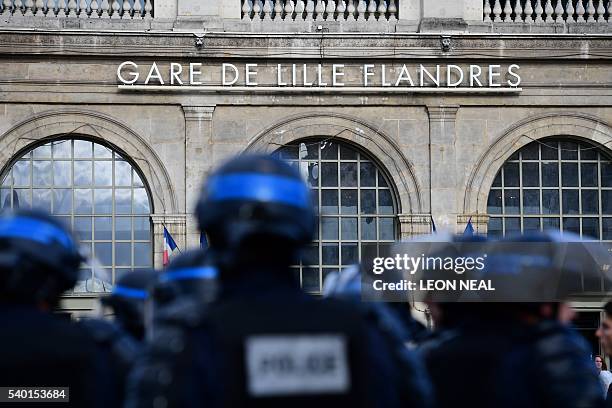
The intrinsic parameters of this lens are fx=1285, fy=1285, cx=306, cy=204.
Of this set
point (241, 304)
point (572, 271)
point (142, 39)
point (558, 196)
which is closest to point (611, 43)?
point (558, 196)

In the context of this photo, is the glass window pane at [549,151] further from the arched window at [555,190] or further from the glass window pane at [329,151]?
the glass window pane at [329,151]

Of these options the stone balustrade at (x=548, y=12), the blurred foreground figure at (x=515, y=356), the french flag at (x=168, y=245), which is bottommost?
the blurred foreground figure at (x=515, y=356)

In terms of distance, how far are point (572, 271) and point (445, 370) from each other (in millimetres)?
929

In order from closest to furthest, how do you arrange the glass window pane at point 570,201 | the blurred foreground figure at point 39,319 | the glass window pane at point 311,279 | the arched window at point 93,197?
the blurred foreground figure at point 39,319
the arched window at point 93,197
the glass window pane at point 311,279
the glass window pane at point 570,201

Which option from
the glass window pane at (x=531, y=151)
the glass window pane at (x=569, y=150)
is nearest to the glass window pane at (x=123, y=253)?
the glass window pane at (x=531, y=151)

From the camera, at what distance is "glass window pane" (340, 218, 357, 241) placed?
70.3ft

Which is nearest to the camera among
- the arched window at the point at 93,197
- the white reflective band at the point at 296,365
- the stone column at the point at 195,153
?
the white reflective band at the point at 296,365

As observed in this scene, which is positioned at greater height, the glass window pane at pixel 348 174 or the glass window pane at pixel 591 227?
the glass window pane at pixel 348 174

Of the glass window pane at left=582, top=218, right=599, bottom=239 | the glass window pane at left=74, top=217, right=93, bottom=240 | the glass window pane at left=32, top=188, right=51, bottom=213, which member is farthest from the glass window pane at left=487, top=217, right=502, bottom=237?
the glass window pane at left=32, top=188, right=51, bottom=213

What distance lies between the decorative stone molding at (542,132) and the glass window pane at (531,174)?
39 cm

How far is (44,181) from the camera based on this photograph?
21031 mm

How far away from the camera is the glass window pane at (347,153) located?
21500 mm

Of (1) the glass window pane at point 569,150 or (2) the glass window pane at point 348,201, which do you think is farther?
(1) the glass window pane at point 569,150

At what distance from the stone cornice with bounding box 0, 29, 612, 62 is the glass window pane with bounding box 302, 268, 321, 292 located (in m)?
3.55
